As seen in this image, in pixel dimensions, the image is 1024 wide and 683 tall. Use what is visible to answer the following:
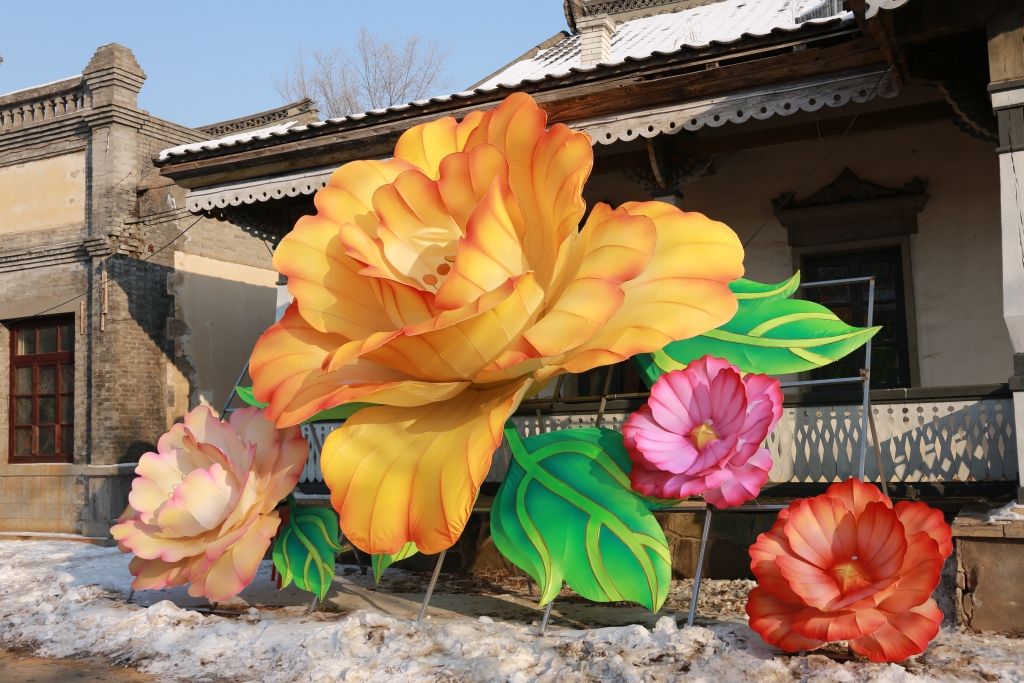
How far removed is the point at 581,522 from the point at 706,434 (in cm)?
67

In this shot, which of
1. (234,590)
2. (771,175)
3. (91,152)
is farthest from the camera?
(91,152)

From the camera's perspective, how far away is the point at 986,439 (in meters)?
4.82

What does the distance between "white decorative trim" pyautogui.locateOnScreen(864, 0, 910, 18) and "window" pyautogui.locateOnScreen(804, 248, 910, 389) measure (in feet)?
11.7

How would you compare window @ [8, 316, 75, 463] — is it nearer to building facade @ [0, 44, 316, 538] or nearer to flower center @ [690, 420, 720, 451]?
building facade @ [0, 44, 316, 538]

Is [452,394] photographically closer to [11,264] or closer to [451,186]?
[451,186]

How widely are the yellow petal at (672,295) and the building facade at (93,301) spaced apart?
9.65 metres

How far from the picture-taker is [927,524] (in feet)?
10.9

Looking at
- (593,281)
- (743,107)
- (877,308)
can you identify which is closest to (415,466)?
(593,281)

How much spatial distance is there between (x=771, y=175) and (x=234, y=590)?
6501mm

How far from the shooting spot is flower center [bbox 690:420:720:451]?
12.1 ft

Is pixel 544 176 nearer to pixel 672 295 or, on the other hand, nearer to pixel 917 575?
pixel 672 295

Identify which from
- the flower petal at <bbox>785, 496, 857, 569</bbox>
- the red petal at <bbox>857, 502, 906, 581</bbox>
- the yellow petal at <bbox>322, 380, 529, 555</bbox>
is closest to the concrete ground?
the yellow petal at <bbox>322, 380, 529, 555</bbox>

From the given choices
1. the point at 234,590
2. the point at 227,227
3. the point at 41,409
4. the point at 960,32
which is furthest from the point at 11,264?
the point at 960,32

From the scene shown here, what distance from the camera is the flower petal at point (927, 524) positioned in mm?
3311
